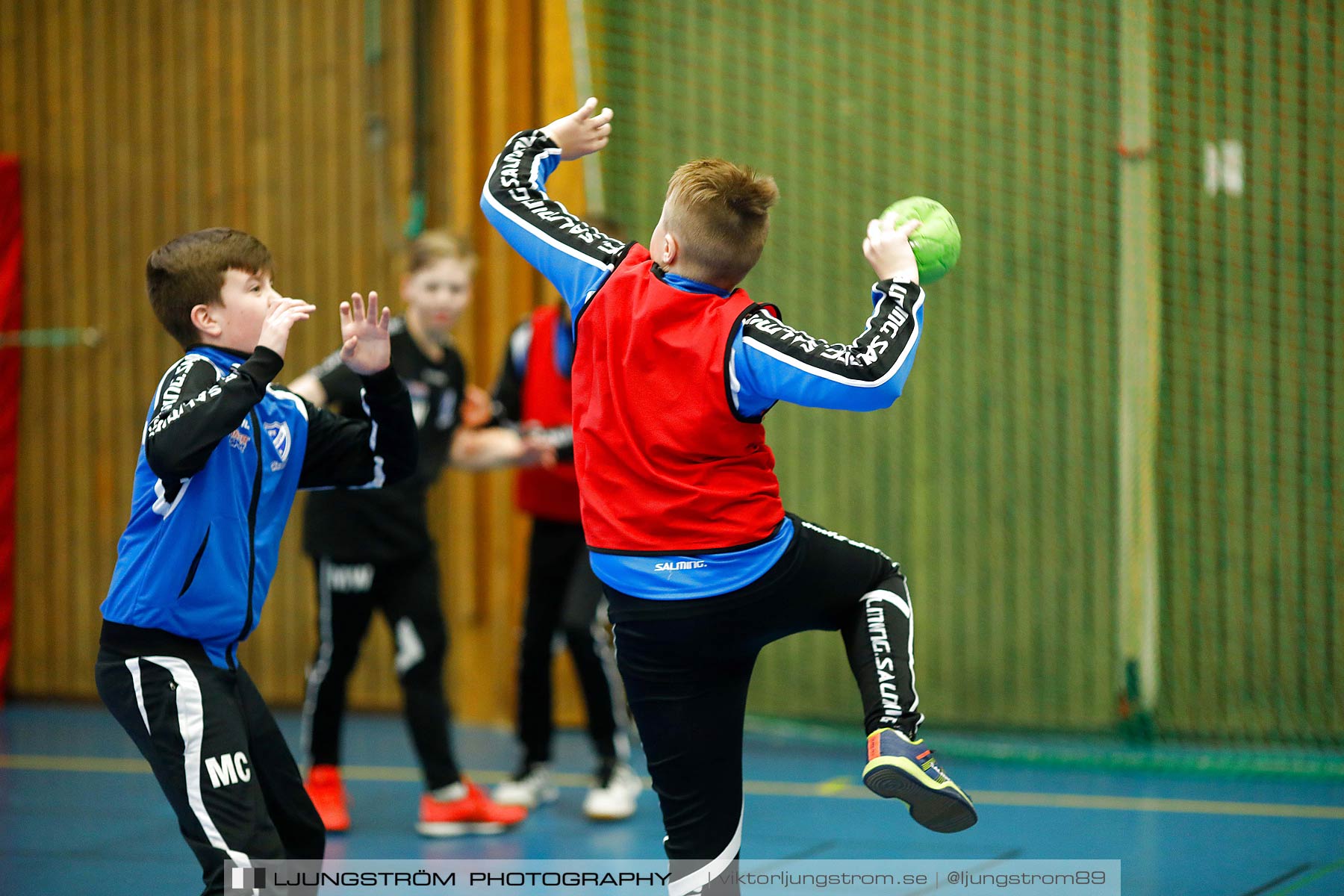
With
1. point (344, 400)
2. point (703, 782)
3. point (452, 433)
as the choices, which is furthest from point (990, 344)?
point (703, 782)

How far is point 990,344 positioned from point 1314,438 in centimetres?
140

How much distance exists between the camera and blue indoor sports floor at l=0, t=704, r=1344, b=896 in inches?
164

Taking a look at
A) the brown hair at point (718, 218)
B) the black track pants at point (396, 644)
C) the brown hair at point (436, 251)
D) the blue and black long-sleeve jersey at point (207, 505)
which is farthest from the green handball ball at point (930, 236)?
the black track pants at point (396, 644)

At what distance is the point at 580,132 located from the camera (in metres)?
3.15

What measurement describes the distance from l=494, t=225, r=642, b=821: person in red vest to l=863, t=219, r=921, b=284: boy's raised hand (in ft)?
7.36

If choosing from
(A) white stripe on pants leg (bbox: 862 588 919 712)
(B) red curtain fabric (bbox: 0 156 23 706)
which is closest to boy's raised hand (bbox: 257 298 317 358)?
(A) white stripe on pants leg (bbox: 862 588 919 712)

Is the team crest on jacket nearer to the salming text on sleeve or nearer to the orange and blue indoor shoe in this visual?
the salming text on sleeve

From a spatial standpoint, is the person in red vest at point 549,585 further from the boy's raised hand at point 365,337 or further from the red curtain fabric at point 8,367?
the red curtain fabric at point 8,367

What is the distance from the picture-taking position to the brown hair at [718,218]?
107 inches

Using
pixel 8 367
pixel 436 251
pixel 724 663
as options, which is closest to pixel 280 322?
pixel 724 663

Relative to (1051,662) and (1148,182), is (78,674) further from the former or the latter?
(1148,182)

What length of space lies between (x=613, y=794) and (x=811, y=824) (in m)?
0.66

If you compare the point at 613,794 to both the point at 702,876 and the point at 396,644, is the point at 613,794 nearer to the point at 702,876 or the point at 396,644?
the point at 396,644

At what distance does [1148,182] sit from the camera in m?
6.18
